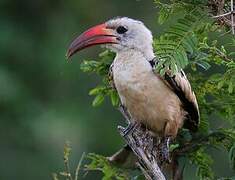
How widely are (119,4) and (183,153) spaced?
7994mm

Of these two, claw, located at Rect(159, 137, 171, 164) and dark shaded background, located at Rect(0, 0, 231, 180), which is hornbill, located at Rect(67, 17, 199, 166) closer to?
claw, located at Rect(159, 137, 171, 164)

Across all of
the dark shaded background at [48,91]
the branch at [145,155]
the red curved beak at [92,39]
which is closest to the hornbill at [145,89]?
the red curved beak at [92,39]

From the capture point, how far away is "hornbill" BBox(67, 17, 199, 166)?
614 centimetres

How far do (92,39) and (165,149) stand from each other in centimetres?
69

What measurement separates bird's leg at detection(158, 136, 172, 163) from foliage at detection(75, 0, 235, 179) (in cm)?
6

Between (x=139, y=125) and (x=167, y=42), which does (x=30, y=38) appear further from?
(x=167, y=42)

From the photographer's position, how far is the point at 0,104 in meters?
13.3

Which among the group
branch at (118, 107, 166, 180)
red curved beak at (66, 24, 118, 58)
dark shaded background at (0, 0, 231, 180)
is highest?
dark shaded background at (0, 0, 231, 180)

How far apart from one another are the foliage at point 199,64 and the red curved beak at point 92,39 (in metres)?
0.15

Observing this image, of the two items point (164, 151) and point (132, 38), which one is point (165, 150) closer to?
point (164, 151)

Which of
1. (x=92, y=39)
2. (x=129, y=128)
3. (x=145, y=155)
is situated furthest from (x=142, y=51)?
(x=145, y=155)

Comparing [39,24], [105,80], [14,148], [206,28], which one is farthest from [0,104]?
[206,28]

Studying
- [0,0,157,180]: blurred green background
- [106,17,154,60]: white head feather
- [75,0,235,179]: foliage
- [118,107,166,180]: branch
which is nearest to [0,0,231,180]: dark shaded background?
[0,0,157,180]: blurred green background

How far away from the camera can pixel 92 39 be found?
604 centimetres
